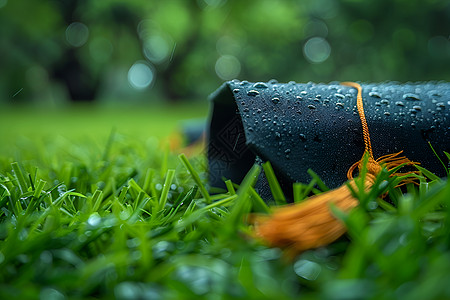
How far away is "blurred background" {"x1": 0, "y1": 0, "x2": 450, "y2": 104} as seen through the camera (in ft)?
36.4

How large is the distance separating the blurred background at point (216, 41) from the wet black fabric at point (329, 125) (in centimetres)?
980

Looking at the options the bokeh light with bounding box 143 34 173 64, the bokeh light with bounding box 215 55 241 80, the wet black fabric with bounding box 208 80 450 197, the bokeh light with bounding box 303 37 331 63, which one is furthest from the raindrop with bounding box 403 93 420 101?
the bokeh light with bounding box 303 37 331 63

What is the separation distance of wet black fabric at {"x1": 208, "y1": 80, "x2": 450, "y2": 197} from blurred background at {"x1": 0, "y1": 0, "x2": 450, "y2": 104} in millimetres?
9802

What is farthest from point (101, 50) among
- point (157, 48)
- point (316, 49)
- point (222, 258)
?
point (222, 258)

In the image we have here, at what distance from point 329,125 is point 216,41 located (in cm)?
1320

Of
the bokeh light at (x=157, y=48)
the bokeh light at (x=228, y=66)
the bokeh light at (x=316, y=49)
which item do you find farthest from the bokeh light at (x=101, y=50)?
the bokeh light at (x=316, y=49)

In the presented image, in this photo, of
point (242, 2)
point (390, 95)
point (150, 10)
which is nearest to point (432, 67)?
point (242, 2)

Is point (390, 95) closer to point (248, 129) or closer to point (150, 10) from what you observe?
point (248, 129)

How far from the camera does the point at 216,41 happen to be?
43.8ft

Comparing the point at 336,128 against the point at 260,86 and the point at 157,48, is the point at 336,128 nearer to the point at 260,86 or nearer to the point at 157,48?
the point at 260,86

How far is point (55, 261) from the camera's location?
1.63ft

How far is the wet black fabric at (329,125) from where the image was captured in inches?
27.0

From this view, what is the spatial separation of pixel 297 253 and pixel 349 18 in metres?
14.8

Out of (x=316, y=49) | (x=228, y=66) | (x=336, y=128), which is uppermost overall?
(x=316, y=49)
